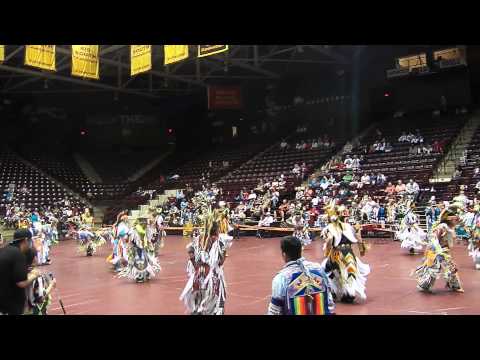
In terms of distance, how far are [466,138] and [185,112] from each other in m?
21.2

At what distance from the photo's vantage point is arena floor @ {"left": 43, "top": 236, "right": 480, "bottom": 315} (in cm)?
652

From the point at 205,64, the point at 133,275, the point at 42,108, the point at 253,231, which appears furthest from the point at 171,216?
the point at 42,108

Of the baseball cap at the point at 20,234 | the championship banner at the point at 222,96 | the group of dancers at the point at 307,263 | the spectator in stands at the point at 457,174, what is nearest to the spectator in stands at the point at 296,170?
the championship banner at the point at 222,96

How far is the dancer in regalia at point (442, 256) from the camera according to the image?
715 cm

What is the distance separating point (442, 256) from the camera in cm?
713

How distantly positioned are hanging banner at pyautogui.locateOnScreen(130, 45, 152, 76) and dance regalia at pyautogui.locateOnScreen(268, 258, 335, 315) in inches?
691

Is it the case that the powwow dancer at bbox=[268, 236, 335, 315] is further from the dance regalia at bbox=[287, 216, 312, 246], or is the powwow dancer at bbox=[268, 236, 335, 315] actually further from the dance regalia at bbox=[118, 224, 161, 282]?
the dance regalia at bbox=[287, 216, 312, 246]

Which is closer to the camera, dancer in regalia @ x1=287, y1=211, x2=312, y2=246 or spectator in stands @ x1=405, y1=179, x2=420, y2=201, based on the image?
dancer in regalia @ x1=287, y1=211, x2=312, y2=246

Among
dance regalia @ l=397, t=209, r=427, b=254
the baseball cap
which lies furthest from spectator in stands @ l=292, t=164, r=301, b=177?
the baseball cap

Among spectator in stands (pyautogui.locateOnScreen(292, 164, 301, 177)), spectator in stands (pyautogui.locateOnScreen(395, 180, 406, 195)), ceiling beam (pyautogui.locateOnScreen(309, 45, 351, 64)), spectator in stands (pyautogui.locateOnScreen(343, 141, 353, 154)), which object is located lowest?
spectator in stands (pyautogui.locateOnScreen(395, 180, 406, 195))

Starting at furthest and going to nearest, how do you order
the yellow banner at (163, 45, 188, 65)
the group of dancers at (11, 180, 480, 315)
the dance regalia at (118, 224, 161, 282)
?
the yellow banner at (163, 45, 188, 65)
the dance regalia at (118, 224, 161, 282)
the group of dancers at (11, 180, 480, 315)
